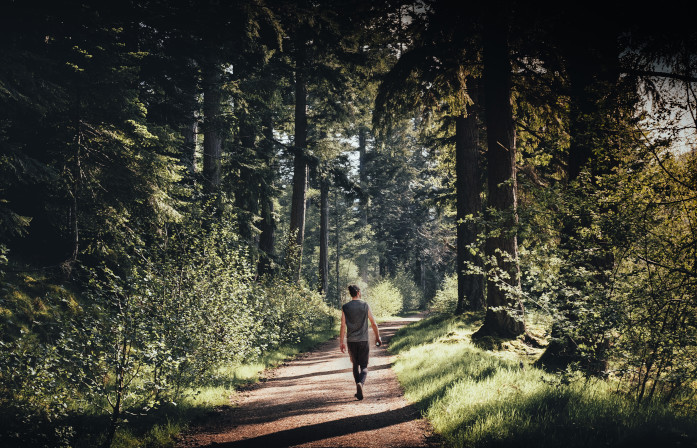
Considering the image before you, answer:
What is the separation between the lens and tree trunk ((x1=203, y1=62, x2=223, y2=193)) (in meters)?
11.3

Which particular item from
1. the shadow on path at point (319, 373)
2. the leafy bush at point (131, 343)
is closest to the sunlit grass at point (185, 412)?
the leafy bush at point (131, 343)

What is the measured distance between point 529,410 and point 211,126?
35.2 ft

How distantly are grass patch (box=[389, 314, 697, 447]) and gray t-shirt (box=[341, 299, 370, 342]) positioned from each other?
141 cm

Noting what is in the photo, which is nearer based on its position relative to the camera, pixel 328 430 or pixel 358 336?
pixel 328 430

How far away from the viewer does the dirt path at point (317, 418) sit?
15.9 feet

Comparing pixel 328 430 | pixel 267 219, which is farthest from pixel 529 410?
pixel 267 219

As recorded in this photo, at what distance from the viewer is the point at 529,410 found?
4.84 m

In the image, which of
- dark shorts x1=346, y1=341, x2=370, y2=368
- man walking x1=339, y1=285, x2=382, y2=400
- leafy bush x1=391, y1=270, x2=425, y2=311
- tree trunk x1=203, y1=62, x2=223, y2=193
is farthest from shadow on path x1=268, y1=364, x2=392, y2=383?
leafy bush x1=391, y1=270, x2=425, y2=311

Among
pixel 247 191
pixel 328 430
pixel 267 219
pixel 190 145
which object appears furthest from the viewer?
pixel 267 219

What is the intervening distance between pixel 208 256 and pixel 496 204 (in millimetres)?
7075

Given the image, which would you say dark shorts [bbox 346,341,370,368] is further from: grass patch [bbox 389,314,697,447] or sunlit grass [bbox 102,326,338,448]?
sunlit grass [bbox 102,326,338,448]

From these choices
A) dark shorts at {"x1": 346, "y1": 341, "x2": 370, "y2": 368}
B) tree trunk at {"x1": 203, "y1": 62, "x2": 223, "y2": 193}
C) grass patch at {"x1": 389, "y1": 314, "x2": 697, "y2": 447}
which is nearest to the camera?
grass patch at {"x1": 389, "y1": 314, "x2": 697, "y2": 447}

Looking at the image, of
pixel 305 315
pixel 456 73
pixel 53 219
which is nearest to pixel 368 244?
pixel 305 315

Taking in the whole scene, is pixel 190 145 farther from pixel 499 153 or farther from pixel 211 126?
pixel 499 153
